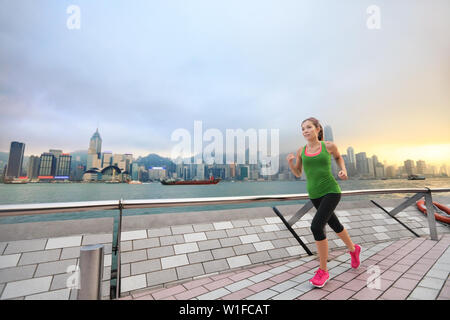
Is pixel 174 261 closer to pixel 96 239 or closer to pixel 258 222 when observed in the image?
pixel 96 239

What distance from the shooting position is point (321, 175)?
2365mm

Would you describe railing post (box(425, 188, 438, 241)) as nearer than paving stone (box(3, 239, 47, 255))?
No

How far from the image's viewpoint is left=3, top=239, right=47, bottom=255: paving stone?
6.84 ft

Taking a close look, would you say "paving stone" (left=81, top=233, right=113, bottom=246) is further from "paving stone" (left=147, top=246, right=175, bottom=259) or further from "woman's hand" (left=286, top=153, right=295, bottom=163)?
"woman's hand" (left=286, top=153, right=295, bottom=163)

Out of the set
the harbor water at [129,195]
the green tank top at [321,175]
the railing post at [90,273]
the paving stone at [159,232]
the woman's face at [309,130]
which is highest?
the woman's face at [309,130]

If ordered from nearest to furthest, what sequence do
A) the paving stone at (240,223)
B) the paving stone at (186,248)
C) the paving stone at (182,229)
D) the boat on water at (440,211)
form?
1. the paving stone at (186,248)
2. the paving stone at (182,229)
3. the paving stone at (240,223)
4. the boat on water at (440,211)

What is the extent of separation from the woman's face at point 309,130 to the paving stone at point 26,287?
2.92 m

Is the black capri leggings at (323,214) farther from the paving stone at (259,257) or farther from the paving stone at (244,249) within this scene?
the paving stone at (244,249)

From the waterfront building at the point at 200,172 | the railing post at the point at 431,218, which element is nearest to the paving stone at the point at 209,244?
the railing post at the point at 431,218

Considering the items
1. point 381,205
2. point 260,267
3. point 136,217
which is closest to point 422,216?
point 381,205

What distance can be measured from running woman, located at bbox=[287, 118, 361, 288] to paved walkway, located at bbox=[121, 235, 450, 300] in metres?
0.19

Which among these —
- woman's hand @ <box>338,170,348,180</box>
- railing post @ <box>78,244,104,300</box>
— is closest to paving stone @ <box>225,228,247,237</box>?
woman's hand @ <box>338,170,348,180</box>

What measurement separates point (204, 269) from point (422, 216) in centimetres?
536

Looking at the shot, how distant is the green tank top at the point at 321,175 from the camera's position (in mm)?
2342
